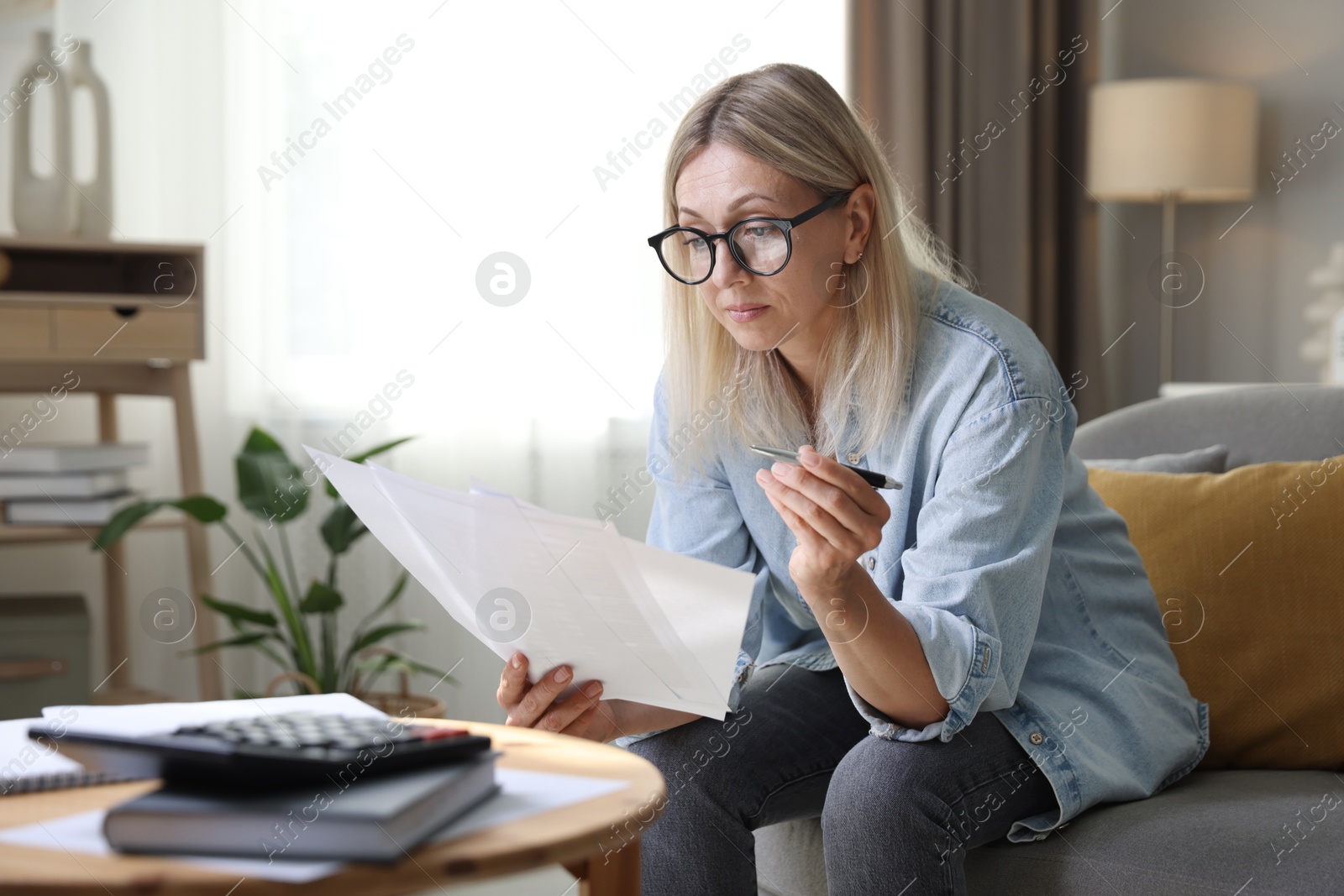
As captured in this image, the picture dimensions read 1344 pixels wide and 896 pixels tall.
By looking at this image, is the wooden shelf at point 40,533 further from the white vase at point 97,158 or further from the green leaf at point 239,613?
the white vase at point 97,158

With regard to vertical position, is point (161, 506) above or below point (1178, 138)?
below

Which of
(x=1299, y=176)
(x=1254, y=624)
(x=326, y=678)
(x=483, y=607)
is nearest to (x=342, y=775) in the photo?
(x=483, y=607)

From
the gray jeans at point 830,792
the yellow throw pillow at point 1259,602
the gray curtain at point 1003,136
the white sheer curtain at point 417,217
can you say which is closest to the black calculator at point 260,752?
the gray jeans at point 830,792

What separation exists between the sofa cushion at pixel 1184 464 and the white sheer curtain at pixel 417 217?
4.16 ft

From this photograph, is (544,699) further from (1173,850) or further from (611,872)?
(1173,850)

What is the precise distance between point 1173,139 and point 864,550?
2.11m

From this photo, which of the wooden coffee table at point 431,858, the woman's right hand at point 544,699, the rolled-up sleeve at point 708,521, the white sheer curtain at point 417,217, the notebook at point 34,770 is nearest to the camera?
the wooden coffee table at point 431,858

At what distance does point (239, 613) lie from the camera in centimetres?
195

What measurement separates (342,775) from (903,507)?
2.00 feet

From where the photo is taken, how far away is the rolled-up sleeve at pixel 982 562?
90 cm

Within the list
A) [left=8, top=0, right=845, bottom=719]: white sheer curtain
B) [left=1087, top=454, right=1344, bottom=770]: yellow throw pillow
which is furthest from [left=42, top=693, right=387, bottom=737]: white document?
[left=8, top=0, right=845, bottom=719]: white sheer curtain

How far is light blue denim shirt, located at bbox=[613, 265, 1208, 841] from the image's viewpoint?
0.93m

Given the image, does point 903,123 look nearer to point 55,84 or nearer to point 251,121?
point 251,121

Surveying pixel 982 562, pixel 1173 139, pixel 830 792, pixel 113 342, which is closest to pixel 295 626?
pixel 113 342
